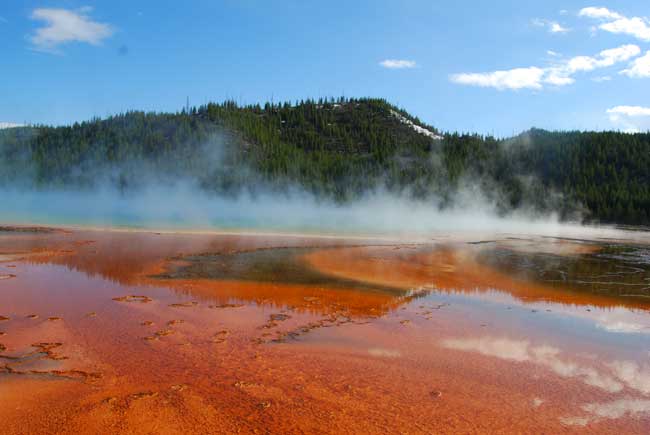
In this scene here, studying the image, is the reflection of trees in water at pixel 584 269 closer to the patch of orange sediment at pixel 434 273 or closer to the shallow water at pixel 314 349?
the shallow water at pixel 314 349

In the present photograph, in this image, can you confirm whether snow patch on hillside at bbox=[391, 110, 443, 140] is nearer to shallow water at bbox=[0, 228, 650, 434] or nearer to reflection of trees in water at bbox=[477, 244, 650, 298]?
reflection of trees in water at bbox=[477, 244, 650, 298]

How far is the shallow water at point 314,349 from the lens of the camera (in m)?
5.84

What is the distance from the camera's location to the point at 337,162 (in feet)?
323

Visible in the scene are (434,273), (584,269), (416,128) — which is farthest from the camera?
(416,128)

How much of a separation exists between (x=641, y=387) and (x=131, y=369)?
22.8 ft

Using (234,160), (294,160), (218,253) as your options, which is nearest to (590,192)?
(294,160)

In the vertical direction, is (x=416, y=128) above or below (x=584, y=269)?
above

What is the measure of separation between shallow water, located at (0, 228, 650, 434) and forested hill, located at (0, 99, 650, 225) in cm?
5978

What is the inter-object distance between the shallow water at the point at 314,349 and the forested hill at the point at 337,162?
5978cm

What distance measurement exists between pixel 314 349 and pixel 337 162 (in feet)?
299

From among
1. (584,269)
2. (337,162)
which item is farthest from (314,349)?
(337,162)

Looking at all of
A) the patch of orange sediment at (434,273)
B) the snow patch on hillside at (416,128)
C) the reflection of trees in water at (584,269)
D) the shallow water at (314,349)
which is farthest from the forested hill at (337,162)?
the shallow water at (314,349)

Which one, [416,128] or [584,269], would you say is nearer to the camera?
[584,269]

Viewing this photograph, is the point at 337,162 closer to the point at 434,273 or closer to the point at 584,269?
the point at 584,269
